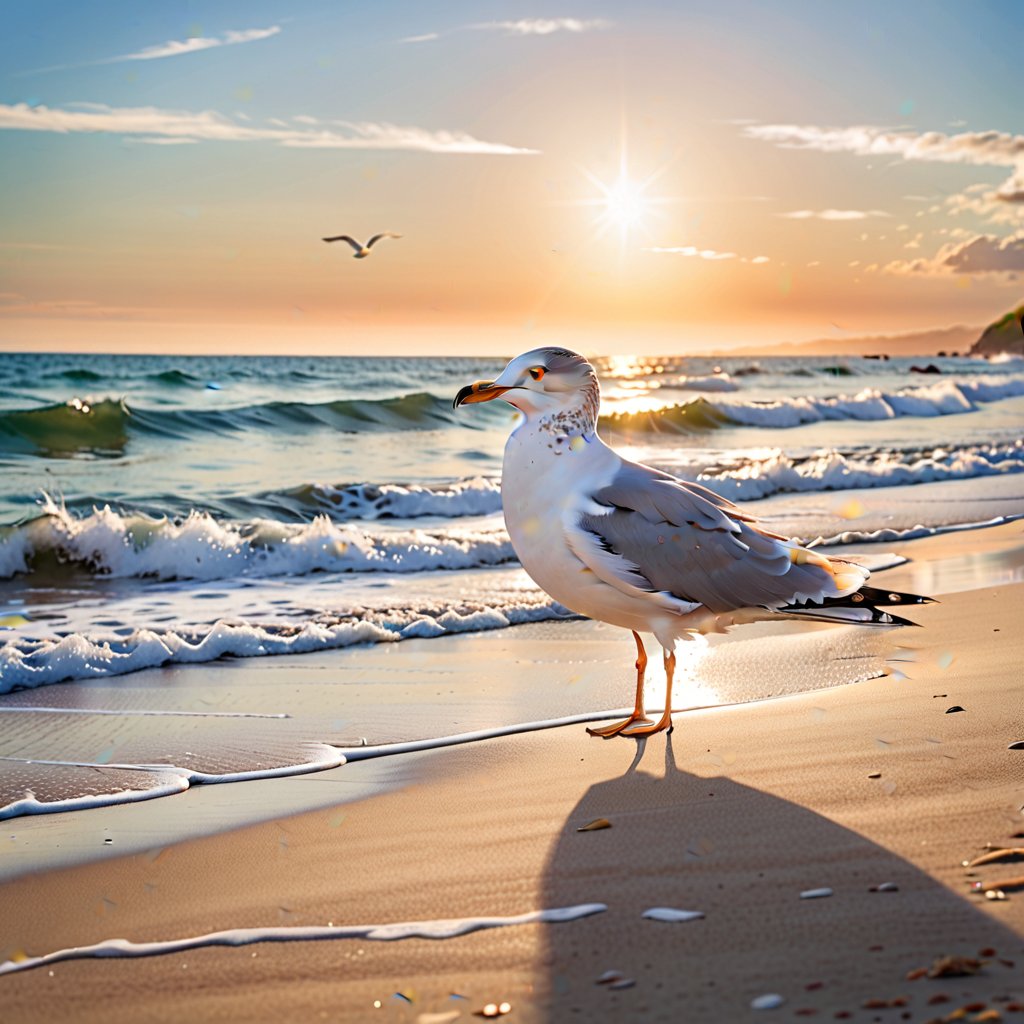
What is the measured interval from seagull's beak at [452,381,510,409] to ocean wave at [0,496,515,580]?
18.8 ft

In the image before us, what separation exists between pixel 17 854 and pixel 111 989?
48.6 inches

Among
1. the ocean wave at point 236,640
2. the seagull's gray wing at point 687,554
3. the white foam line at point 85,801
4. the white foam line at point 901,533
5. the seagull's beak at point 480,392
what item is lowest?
the white foam line at point 85,801

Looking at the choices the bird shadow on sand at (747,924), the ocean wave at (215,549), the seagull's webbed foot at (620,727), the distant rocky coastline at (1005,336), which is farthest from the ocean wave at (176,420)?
the distant rocky coastline at (1005,336)

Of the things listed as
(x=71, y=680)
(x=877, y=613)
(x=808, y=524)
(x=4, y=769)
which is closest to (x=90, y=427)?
(x=808, y=524)

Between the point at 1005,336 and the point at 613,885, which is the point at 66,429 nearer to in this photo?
the point at 613,885

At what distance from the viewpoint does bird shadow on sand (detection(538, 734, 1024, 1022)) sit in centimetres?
227

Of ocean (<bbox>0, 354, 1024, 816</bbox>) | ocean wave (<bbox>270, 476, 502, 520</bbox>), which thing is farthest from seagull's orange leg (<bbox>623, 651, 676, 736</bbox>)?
ocean wave (<bbox>270, 476, 502, 520</bbox>)

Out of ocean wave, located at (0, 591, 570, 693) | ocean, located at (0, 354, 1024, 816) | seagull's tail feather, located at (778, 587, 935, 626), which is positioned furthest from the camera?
ocean, located at (0, 354, 1024, 816)

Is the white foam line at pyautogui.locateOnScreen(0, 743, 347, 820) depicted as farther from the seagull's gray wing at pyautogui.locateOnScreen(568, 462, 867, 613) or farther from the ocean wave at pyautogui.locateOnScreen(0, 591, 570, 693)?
the ocean wave at pyautogui.locateOnScreen(0, 591, 570, 693)

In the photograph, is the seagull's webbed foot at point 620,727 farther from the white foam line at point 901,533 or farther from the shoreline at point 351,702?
the white foam line at point 901,533

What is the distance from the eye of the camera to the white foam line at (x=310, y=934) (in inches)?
108

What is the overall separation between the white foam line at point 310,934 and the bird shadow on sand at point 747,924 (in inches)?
2.6

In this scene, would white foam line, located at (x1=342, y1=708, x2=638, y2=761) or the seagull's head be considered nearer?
the seagull's head

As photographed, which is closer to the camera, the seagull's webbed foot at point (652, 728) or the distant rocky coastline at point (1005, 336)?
the seagull's webbed foot at point (652, 728)
